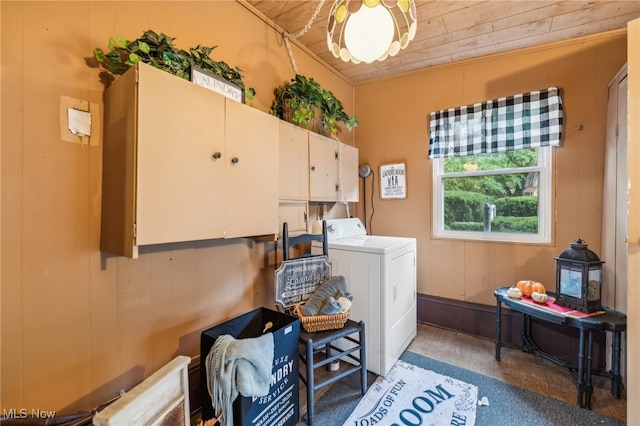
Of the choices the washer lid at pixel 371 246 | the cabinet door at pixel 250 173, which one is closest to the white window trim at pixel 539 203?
the washer lid at pixel 371 246

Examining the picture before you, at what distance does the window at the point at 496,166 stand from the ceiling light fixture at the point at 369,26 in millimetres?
1534

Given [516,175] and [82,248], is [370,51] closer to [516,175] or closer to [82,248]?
[82,248]

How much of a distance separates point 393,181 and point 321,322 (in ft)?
6.01

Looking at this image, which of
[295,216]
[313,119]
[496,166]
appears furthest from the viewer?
[496,166]

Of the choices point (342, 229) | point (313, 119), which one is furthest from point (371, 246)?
point (313, 119)

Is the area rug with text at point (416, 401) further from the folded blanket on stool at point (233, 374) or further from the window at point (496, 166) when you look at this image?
the window at point (496, 166)

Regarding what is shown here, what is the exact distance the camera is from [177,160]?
1.21 m

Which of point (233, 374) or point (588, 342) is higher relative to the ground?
point (233, 374)

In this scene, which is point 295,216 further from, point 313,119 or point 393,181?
point 393,181

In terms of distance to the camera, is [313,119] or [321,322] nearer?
[321,322]

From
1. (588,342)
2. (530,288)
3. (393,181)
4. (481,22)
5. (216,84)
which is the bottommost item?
(588,342)

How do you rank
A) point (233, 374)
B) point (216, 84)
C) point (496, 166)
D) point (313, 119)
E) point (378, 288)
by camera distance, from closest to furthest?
point (233, 374) < point (216, 84) < point (378, 288) < point (313, 119) < point (496, 166)

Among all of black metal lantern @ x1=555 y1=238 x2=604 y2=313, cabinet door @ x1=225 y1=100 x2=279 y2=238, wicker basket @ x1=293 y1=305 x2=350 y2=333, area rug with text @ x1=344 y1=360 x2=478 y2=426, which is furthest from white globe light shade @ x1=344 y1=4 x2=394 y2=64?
area rug with text @ x1=344 y1=360 x2=478 y2=426

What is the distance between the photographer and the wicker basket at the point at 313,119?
2.05 metres
